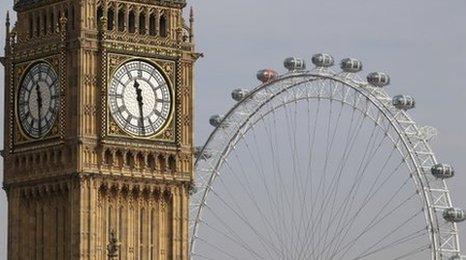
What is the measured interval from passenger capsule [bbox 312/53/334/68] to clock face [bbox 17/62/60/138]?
27.1 meters

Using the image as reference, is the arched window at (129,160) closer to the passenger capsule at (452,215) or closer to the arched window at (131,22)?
the arched window at (131,22)

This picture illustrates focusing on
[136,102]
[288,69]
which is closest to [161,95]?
[136,102]

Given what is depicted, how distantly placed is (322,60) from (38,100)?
92.1 ft

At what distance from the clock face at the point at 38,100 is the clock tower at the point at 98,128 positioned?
4 centimetres

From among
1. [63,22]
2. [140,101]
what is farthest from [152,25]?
[63,22]

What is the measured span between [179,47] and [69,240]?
945cm

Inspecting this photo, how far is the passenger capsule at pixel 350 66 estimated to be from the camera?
451 ft

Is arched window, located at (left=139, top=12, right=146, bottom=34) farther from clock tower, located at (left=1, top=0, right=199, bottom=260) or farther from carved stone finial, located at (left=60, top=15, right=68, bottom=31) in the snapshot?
carved stone finial, located at (left=60, top=15, right=68, bottom=31)

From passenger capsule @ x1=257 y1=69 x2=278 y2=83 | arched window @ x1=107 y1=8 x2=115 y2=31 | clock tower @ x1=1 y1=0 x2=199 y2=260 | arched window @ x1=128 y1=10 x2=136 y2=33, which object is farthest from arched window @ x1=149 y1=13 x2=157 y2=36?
passenger capsule @ x1=257 y1=69 x2=278 y2=83

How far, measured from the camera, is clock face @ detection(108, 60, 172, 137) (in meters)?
111

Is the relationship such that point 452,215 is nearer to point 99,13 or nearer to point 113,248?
point 99,13

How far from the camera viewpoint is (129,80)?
111625 mm

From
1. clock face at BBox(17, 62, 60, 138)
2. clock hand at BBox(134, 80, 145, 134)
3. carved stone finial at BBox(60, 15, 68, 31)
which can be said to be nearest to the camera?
clock hand at BBox(134, 80, 145, 134)

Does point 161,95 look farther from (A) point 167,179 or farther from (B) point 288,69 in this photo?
(B) point 288,69
